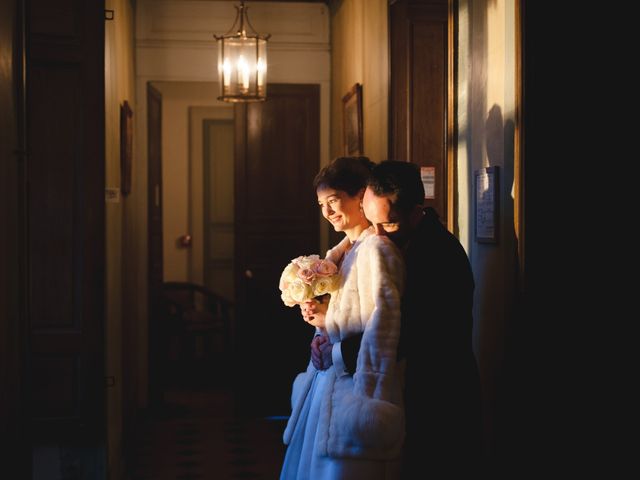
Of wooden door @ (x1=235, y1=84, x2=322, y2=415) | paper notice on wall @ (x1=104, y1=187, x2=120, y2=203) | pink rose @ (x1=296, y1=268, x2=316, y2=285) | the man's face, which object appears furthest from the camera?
wooden door @ (x1=235, y1=84, x2=322, y2=415)

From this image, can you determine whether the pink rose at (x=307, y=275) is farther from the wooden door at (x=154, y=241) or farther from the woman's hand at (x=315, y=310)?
the wooden door at (x=154, y=241)

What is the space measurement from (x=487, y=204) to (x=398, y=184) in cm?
43

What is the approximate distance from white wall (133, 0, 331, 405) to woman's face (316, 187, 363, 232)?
13.8 ft

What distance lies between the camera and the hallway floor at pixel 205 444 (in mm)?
5816

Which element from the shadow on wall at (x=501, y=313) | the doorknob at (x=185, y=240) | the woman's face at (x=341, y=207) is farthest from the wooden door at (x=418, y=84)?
the doorknob at (x=185, y=240)

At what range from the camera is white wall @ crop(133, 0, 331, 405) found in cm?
749

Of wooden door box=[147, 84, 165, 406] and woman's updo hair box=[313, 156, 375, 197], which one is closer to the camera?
woman's updo hair box=[313, 156, 375, 197]

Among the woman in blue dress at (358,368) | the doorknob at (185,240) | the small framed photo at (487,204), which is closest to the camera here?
the woman in blue dress at (358,368)

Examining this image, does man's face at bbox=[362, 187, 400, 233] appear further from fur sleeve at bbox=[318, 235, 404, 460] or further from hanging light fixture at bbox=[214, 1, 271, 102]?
hanging light fixture at bbox=[214, 1, 271, 102]

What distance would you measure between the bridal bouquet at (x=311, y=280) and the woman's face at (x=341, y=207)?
182 millimetres

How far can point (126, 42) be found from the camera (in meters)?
6.52

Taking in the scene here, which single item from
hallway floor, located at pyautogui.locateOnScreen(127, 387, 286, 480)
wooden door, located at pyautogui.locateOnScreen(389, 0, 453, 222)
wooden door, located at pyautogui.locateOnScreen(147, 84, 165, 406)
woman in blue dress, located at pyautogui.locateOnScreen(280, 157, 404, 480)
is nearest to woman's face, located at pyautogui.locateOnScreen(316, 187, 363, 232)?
woman in blue dress, located at pyautogui.locateOnScreen(280, 157, 404, 480)

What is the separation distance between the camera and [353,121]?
20.6 ft

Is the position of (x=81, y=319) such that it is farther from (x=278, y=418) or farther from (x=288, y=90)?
(x=288, y=90)
